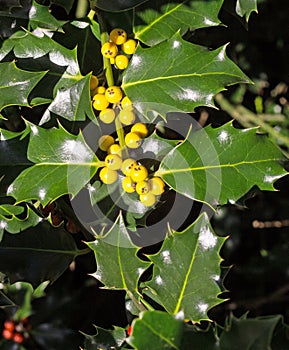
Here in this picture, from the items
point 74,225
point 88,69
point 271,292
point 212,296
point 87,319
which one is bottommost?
point 271,292

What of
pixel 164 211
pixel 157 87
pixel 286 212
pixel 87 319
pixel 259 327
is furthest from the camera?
pixel 286 212

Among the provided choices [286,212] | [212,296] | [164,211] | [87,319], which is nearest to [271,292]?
[286,212]

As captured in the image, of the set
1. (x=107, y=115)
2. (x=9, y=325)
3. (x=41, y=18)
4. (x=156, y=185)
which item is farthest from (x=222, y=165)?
(x=9, y=325)

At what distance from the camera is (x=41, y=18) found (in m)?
1.29

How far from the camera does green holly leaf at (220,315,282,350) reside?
82 centimetres

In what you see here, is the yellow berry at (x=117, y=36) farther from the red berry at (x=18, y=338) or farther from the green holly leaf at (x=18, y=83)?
the red berry at (x=18, y=338)

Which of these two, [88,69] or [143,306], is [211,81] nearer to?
[88,69]

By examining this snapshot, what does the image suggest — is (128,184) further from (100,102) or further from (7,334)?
(7,334)

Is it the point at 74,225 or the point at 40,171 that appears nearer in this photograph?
the point at 40,171

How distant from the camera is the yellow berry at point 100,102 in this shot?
1203mm

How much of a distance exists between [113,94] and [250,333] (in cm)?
54

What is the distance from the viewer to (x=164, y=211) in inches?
52.2

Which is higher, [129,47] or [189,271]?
[129,47]

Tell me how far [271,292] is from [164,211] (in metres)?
0.86
